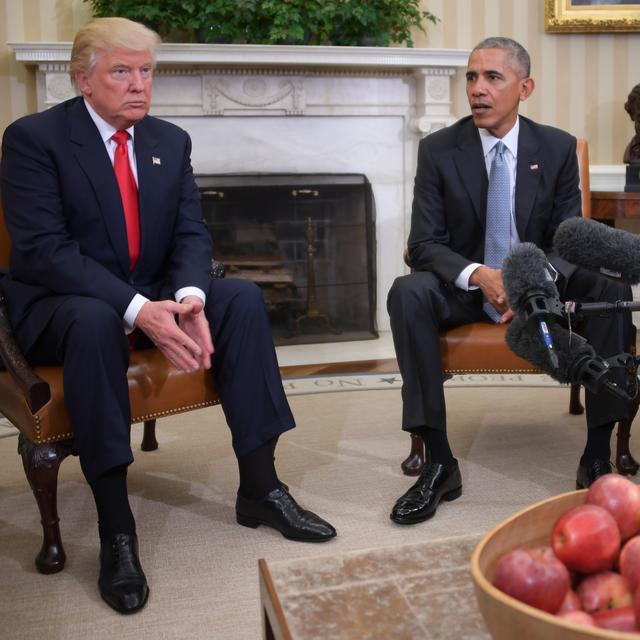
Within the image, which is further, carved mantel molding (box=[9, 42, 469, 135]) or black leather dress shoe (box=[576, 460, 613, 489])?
carved mantel molding (box=[9, 42, 469, 135])

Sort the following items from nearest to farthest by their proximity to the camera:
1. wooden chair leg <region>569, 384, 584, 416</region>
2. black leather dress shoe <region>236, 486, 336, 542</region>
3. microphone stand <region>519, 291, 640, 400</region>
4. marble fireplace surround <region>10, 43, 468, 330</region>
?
microphone stand <region>519, 291, 640, 400</region> → black leather dress shoe <region>236, 486, 336, 542</region> → wooden chair leg <region>569, 384, 584, 416</region> → marble fireplace surround <region>10, 43, 468, 330</region>

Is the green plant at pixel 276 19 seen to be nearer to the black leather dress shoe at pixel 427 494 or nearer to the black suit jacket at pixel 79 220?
the black suit jacket at pixel 79 220

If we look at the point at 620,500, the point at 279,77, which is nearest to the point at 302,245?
the point at 279,77

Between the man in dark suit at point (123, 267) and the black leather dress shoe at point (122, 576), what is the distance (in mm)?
28

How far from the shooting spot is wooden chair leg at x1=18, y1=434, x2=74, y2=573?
2.22m

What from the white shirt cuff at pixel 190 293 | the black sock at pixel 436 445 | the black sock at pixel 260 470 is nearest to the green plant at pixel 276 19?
the white shirt cuff at pixel 190 293

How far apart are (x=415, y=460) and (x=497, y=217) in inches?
32.3

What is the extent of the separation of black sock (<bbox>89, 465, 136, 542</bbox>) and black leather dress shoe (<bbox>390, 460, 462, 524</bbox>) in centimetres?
76

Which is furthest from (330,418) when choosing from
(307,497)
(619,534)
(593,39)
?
(593,39)

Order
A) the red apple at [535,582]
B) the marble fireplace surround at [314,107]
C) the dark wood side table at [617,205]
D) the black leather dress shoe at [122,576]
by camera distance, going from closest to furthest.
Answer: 1. the red apple at [535,582]
2. the black leather dress shoe at [122,576]
3. the dark wood side table at [617,205]
4. the marble fireplace surround at [314,107]

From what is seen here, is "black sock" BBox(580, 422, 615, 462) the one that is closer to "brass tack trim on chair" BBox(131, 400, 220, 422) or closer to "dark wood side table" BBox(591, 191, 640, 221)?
"brass tack trim on chair" BBox(131, 400, 220, 422)

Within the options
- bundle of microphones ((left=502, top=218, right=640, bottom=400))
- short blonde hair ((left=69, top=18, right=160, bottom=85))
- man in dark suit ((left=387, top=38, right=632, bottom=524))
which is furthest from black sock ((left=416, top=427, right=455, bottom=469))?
short blonde hair ((left=69, top=18, right=160, bottom=85))

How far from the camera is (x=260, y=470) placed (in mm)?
2455

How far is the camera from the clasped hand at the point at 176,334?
2291 millimetres
